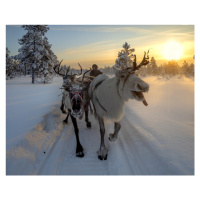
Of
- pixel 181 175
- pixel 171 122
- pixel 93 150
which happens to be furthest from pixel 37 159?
pixel 171 122

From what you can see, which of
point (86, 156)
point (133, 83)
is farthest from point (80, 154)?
point (133, 83)

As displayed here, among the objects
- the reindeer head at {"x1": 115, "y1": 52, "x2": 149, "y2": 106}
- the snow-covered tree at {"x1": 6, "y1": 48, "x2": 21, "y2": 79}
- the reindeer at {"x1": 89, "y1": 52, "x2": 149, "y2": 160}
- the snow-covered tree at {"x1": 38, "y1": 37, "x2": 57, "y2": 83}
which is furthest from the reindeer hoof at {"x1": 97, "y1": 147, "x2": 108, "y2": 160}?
the snow-covered tree at {"x1": 38, "y1": 37, "x2": 57, "y2": 83}

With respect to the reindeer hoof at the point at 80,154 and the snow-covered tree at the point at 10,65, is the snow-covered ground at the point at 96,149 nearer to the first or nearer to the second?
the reindeer hoof at the point at 80,154

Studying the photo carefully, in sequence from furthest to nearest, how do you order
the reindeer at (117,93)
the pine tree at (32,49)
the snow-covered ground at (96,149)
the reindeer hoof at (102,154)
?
1. the pine tree at (32,49)
2. the reindeer hoof at (102,154)
3. the snow-covered ground at (96,149)
4. the reindeer at (117,93)

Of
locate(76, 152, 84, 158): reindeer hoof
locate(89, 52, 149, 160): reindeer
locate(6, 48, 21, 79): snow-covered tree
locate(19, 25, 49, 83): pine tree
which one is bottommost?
locate(76, 152, 84, 158): reindeer hoof

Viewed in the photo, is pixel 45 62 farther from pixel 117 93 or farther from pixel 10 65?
pixel 117 93

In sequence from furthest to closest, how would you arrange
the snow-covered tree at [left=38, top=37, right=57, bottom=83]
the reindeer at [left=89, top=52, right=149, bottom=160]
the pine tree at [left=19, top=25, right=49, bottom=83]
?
the snow-covered tree at [left=38, top=37, right=57, bottom=83]
the pine tree at [left=19, top=25, right=49, bottom=83]
the reindeer at [left=89, top=52, right=149, bottom=160]

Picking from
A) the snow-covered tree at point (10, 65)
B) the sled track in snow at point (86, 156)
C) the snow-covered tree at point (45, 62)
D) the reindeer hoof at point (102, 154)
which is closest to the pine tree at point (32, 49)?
the snow-covered tree at point (45, 62)

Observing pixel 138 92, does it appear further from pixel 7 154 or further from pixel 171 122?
pixel 171 122

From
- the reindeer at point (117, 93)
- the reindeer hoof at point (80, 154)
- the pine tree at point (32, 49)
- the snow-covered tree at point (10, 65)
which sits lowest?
the reindeer hoof at point (80, 154)

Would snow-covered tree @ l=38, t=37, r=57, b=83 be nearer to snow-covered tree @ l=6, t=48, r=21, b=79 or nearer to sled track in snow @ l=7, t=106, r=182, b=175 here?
snow-covered tree @ l=6, t=48, r=21, b=79


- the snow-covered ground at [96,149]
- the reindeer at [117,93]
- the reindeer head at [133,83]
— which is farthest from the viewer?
the snow-covered ground at [96,149]
